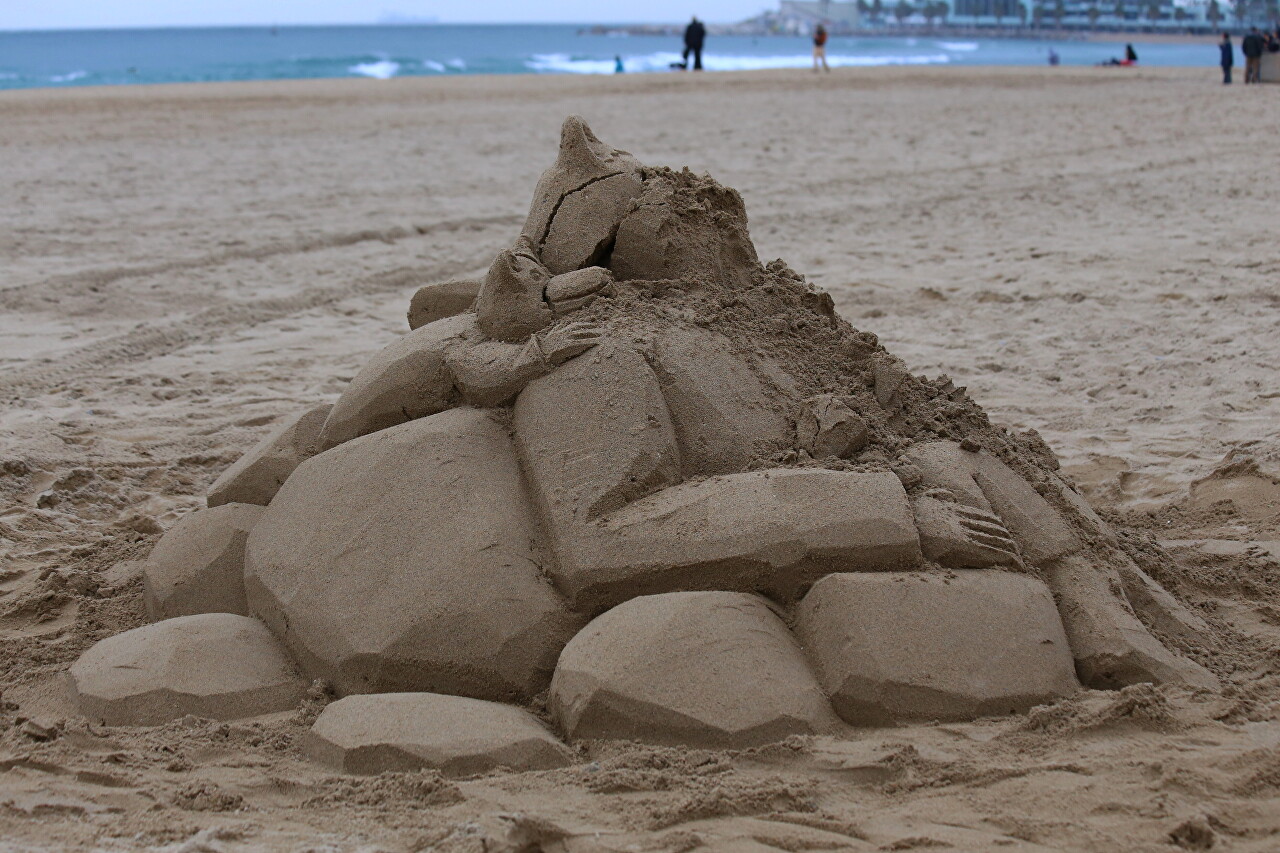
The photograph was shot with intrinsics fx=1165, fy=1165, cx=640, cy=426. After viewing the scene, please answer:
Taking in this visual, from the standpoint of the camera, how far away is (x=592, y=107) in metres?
16.8

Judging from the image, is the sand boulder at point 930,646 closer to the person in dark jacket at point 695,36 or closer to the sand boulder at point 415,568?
the sand boulder at point 415,568

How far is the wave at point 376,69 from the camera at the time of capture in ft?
110

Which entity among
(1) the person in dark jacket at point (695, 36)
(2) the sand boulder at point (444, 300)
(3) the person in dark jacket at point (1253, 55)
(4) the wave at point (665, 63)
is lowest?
(2) the sand boulder at point (444, 300)

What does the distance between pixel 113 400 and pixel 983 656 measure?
3807 millimetres

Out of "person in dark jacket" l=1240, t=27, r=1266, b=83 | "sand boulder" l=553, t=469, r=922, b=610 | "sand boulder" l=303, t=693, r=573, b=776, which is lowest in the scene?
"sand boulder" l=303, t=693, r=573, b=776

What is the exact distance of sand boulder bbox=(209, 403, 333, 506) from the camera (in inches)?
126

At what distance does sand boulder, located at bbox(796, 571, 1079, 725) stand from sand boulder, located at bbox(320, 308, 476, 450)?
1113 mm

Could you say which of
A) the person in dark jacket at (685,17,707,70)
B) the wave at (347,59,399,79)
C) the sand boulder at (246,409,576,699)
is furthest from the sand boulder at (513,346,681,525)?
the wave at (347,59,399,79)

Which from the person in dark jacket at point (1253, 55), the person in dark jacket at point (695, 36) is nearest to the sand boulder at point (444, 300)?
the person in dark jacket at point (1253, 55)

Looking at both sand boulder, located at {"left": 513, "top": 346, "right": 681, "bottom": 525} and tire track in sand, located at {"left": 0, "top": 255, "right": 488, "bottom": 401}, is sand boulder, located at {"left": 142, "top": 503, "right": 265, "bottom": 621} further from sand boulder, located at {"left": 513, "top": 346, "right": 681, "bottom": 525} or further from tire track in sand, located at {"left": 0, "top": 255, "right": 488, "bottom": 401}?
tire track in sand, located at {"left": 0, "top": 255, "right": 488, "bottom": 401}

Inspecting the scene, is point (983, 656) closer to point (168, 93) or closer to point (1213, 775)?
point (1213, 775)

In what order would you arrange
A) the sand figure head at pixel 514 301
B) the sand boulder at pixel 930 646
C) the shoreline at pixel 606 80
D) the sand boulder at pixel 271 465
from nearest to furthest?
1. the sand boulder at pixel 930 646
2. the sand figure head at pixel 514 301
3. the sand boulder at pixel 271 465
4. the shoreline at pixel 606 80

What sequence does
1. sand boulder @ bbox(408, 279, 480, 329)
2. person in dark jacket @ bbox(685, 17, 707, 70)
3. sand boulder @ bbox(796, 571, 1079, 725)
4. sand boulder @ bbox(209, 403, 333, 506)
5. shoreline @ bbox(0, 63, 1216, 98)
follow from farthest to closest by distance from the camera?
person in dark jacket @ bbox(685, 17, 707, 70), shoreline @ bbox(0, 63, 1216, 98), sand boulder @ bbox(408, 279, 480, 329), sand boulder @ bbox(209, 403, 333, 506), sand boulder @ bbox(796, 571, 1079, 725)

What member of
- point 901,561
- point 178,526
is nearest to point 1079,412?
point 901,561
